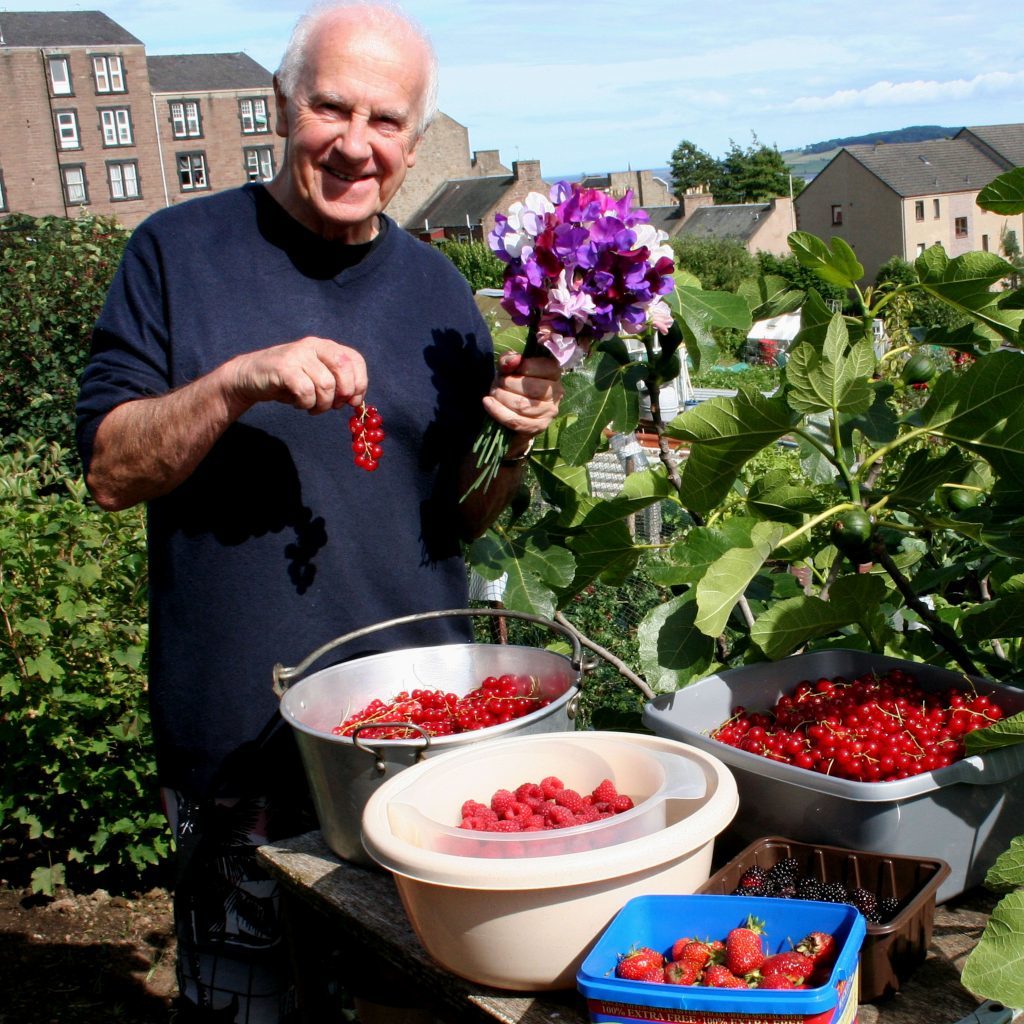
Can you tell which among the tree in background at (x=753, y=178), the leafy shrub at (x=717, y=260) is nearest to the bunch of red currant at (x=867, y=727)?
the leafy shrub at (x=717, y=260)

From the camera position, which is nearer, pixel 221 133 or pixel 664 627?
pixel 664 627

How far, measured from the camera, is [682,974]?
3.36ft

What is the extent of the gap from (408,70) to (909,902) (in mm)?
1298

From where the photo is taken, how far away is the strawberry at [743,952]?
1018mm

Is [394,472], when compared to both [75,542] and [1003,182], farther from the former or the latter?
[75,542]

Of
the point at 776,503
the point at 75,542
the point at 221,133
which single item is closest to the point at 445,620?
the point at 776,503

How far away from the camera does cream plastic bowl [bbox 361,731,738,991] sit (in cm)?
108

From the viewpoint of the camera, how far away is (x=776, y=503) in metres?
1.57

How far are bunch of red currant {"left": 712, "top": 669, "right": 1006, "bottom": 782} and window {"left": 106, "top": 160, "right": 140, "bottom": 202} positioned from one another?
5243cm

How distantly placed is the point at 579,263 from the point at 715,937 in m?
0.81

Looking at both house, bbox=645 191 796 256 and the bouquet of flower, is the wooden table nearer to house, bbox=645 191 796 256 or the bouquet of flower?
the bouquet of flower

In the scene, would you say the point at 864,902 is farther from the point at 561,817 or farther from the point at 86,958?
the point at 86,958

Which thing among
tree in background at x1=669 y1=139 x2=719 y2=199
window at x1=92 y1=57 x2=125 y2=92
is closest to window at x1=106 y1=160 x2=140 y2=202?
window at x1=92 y1=57 x2=125 y2=92

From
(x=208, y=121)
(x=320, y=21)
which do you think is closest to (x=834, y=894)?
(x=320, y=21)
